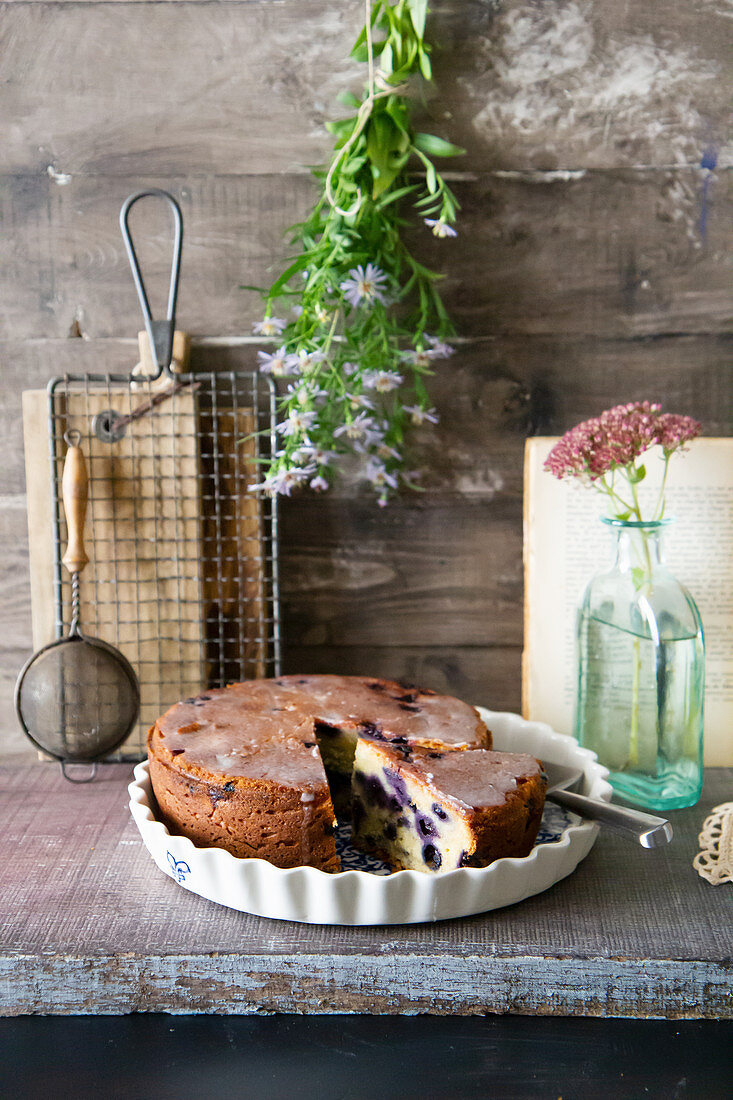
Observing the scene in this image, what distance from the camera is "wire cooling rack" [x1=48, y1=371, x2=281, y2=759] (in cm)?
113

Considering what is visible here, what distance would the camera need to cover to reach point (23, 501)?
1.21 metres

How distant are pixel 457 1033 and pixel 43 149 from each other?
3.72 feet

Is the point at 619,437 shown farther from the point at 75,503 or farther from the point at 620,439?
the point at 75,503

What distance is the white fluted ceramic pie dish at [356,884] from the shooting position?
74 centimetres

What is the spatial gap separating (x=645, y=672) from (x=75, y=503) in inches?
28.4

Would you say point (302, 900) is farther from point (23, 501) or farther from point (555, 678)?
point (23, 501)

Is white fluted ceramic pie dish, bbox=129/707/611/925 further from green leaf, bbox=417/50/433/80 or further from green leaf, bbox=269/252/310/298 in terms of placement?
green leaf, bbox=417/50/433/80

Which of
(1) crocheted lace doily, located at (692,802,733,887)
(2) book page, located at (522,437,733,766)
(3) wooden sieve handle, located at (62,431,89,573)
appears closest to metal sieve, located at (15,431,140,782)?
(3) wooden sieve handle, located at (62,431,89,573)

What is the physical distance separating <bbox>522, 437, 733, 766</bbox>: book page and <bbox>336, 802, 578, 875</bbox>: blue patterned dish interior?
20 centimetres

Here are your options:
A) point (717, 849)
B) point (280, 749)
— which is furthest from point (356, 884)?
point (717, 849)

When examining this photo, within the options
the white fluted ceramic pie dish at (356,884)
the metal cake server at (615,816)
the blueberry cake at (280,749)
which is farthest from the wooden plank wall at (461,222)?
the white fluted ceramic pie dish at (356,884)

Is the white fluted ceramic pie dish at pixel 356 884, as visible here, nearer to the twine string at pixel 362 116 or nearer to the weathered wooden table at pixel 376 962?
the weathered wooden table at pixel 376 962

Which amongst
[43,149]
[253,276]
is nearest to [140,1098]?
[253,276]

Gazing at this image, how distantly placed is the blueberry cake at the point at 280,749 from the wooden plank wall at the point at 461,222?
0.24 metres
